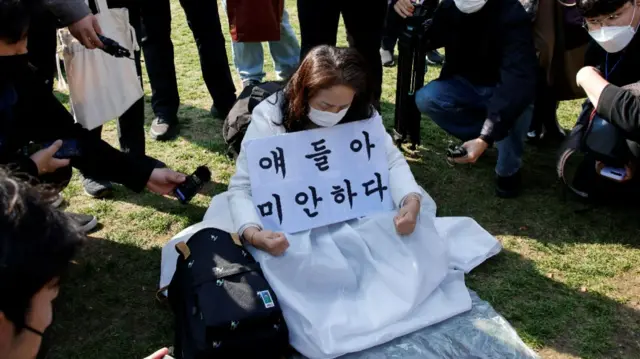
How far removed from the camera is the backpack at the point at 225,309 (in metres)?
2.31

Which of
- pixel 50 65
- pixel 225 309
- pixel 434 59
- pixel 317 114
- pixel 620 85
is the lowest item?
pixel 434 59

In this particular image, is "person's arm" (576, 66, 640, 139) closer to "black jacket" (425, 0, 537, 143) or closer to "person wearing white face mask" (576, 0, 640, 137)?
"person wearing white face mask" (576, 0, 640, 137)

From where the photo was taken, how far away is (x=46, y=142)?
2754 millimetres

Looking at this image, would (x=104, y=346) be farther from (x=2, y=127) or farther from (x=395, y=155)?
(x=395, y=155)

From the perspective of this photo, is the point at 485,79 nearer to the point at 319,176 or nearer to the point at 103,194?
the point at 319,176

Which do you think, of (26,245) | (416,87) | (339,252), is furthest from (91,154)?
(416,87)

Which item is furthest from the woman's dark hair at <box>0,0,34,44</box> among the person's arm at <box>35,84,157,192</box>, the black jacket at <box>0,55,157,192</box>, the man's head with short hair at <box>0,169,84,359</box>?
the man's head with short hair at <box>0,169,84,359</box>

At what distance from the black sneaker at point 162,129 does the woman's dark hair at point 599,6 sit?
9.10 ft

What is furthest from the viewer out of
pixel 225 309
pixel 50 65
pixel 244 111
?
pixel 244 111

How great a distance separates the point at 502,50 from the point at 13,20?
2491mm

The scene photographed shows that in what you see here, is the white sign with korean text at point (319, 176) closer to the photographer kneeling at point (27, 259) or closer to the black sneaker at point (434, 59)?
the photographer kneeling at point (27, 259)

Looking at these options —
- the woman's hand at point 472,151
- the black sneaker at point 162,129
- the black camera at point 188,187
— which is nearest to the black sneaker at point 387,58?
the black sneaker at point 162,129

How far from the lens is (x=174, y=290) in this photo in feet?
8.73

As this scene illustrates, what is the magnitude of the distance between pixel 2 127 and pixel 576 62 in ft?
10.2
